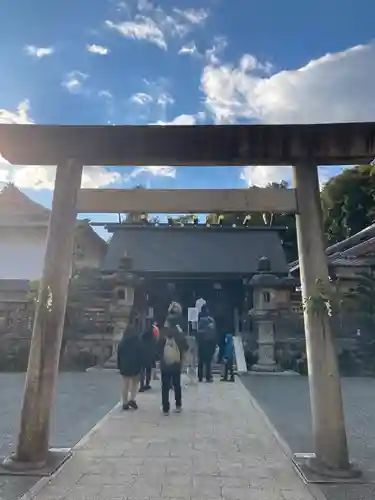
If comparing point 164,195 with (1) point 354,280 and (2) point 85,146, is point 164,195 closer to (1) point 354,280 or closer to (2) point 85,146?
(2) point 85,146

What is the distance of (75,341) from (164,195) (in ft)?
44.4

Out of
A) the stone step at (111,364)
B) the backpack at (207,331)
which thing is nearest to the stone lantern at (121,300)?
the stone step at (111,364)

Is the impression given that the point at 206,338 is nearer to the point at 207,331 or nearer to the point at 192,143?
the point at 207,331

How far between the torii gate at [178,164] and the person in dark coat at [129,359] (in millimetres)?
3223

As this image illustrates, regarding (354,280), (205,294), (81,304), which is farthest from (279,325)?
(81,304)

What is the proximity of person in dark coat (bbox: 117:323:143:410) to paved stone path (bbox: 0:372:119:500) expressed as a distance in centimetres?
60

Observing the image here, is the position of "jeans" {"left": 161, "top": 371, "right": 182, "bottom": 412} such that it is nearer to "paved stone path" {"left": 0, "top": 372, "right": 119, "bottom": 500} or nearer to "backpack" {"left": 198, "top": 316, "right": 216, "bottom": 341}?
"paved stone path" {"left": 0, "top": 372, "right": 119, "bottom": 500}

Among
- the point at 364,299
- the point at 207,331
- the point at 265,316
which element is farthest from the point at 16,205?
the point at 364,299

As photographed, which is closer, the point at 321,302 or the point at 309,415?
the point at 321,302

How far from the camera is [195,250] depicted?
25625 mm

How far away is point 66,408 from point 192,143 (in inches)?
255

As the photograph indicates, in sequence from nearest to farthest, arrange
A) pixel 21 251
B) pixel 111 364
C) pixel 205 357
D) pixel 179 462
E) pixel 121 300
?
pixel 179 462
pixel 205 357
pixel 111 364
pixel 121 300
pixel 21 251

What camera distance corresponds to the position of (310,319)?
6156mm

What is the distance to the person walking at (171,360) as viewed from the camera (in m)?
9.16
